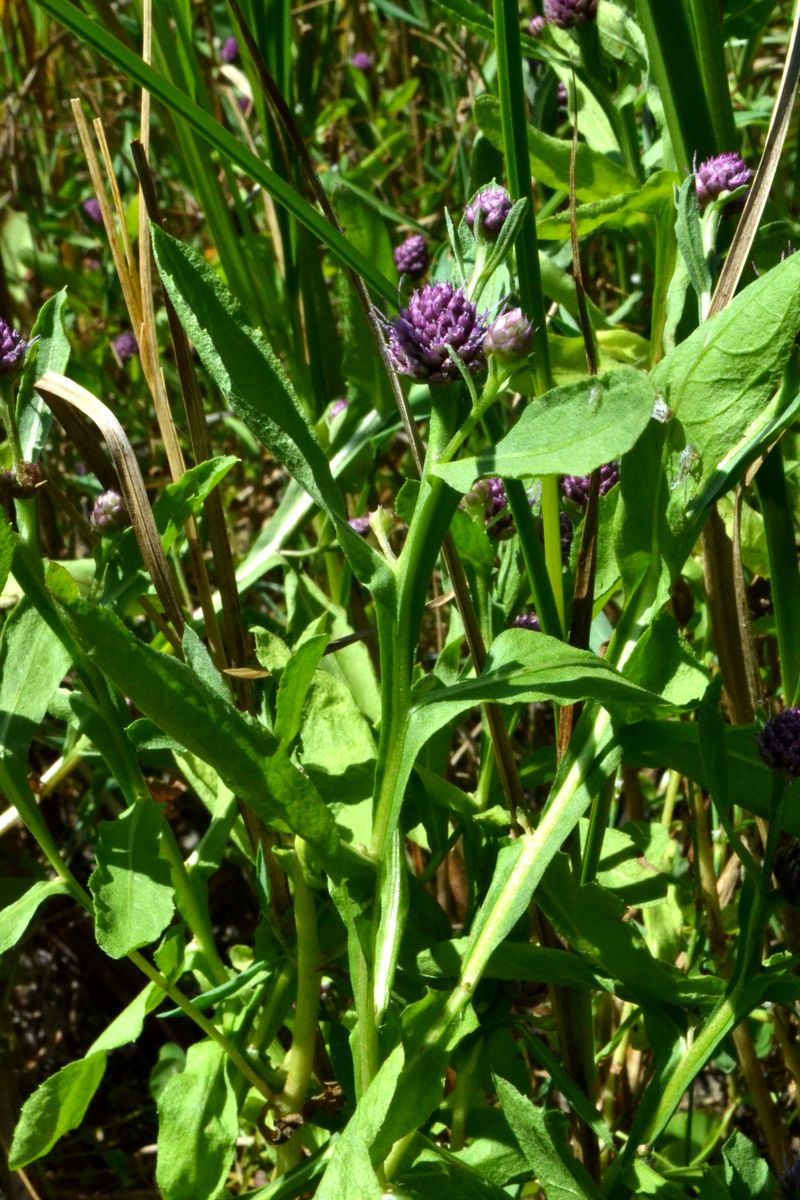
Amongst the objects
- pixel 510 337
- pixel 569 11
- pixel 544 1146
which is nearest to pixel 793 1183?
pixel 544 1146

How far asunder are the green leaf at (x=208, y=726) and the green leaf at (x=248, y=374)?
0.10 m

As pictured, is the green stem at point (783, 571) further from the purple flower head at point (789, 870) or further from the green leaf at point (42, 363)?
the green leaf at point (42, 363)

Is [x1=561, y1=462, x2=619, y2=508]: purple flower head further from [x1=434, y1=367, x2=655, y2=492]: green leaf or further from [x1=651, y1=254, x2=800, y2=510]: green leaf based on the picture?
[x1=434, y1=367, x2=655, y2=492]: green leaf

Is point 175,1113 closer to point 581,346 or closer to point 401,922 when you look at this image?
point 401,922

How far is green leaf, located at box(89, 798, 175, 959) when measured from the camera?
68 centimetres

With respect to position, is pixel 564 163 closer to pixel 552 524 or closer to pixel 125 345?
pixel 552 524

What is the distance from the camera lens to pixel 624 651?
0.70 m

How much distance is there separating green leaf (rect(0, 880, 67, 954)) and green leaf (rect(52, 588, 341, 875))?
0.19 metres

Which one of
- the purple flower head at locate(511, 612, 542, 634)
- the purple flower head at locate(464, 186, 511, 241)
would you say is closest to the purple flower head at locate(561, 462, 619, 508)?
the purple flower head at locate(511, 612, 542, 634)

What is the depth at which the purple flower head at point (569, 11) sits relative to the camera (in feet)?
3.21

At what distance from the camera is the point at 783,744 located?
64 cm

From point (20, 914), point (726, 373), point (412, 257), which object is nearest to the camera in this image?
point (726, 373)

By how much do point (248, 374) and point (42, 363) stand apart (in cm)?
25

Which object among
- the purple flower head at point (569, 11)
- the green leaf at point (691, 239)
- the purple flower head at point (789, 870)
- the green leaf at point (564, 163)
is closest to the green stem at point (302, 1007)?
the purple flower head at point (789, 870)
